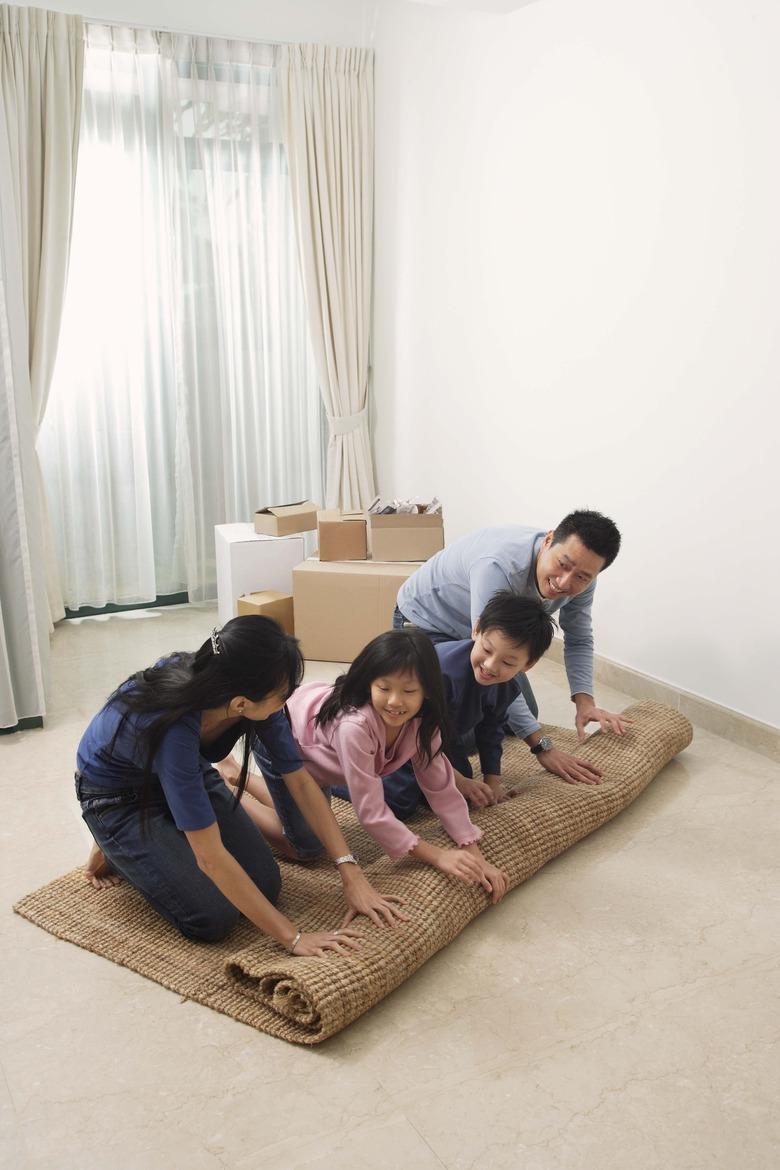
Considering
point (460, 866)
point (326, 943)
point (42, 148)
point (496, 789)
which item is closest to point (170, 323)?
point (42, 148)

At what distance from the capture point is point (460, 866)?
208 cm

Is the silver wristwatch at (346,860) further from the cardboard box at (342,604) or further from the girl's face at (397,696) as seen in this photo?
the cardboard box at (342,604)

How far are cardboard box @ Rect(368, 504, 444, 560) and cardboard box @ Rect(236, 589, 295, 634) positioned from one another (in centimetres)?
42

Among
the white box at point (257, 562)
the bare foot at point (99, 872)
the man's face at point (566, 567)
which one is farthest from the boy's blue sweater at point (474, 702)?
the white box at point (257, 562)

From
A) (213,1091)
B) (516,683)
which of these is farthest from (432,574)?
(213,1091)

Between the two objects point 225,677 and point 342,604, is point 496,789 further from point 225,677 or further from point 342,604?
point 342,604

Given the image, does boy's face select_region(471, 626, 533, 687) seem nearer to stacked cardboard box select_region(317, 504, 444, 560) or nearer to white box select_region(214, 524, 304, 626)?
stacked cardboard box select_region(317, 504, 444, 560)

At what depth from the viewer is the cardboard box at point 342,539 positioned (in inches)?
155

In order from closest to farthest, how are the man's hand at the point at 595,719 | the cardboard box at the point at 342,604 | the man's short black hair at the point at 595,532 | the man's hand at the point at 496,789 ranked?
the man's short black hair at the point at 595,532
the man's hand at the point at 496,789
the man's hand at the point at 595,719
the cardboard box at the point at 342,604

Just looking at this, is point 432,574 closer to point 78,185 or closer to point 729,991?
point 729,991

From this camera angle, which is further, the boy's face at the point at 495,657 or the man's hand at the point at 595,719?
the man's hand at the point at 595,719

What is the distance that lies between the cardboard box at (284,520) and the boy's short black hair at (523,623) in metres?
2.00

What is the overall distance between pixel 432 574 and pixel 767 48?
166 cm

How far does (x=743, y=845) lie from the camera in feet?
7.94
